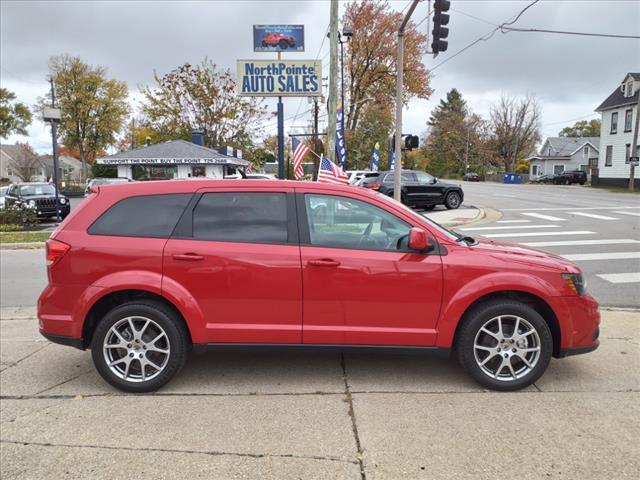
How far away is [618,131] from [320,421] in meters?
48.7

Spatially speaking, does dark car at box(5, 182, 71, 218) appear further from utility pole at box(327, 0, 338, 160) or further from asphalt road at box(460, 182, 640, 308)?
asphalt road at box(460, 182, 640, 308)

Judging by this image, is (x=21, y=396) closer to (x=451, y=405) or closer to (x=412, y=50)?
(x=451, y=405)

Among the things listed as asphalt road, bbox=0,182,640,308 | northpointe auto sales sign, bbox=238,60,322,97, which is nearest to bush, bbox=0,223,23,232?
asphalt road, bbox=0,182,640,308

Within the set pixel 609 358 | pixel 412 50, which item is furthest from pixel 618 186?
pixel 609 358

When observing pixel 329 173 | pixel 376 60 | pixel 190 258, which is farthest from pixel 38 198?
pixel 376 60

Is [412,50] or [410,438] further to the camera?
[412,50]

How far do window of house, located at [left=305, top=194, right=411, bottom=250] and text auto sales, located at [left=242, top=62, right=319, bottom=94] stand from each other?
32.1 feet

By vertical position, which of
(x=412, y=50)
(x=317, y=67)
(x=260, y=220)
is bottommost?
(x=260, y=220)

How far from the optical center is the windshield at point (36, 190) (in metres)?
19.1

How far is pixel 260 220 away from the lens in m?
3.90

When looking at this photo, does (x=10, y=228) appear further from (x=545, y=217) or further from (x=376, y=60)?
(x=376, y=60)

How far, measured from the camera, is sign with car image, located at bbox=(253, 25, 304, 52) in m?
12.9

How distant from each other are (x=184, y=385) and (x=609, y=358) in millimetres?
3894

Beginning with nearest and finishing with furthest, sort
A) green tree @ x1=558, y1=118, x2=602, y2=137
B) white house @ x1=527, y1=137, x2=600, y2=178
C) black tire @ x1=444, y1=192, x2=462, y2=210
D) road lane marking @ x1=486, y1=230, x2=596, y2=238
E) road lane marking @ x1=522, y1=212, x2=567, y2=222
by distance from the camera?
road lane marking @ x1=486, y1=230, x2=596, y2=238
road lane marking @ x1=522, y1=212, x2=567, y2=222
black tire @ x1=444, y1=192, x2=462, y2=210
white house @ x1=527, y1=137, x2=600, y2=178
green tree @ x1=558, y1=118, x2=602, y2=137
